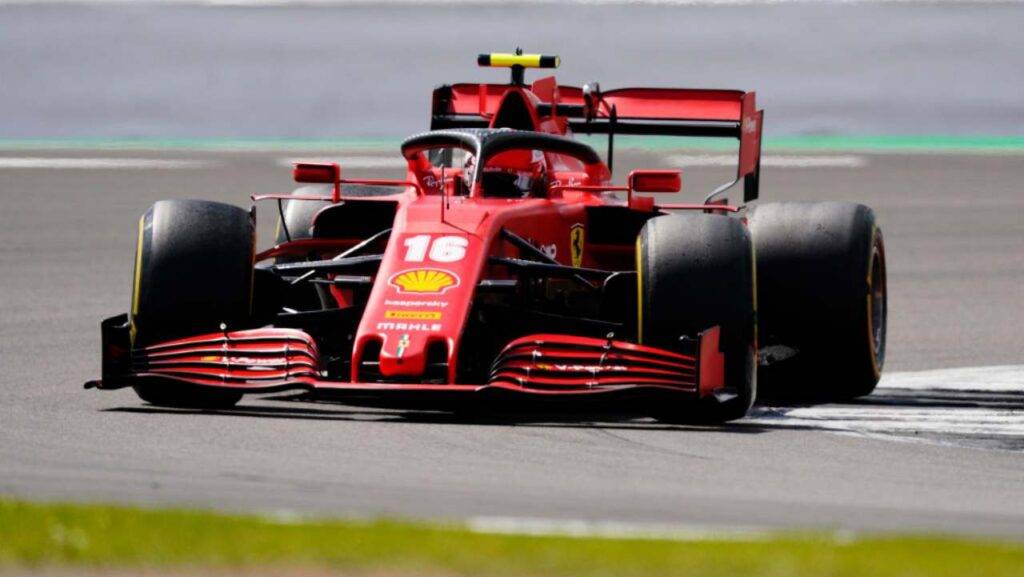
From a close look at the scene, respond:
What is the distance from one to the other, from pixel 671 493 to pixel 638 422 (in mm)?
2482

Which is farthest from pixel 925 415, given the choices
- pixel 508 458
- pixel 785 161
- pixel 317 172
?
pixel 785 161

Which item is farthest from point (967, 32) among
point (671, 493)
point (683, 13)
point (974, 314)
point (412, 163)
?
point (671, 493)

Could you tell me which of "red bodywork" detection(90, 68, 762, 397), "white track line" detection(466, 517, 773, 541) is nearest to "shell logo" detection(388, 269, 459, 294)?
"red bodywork" detection(90, 68, 762, 397)

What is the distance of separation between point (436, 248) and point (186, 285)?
3.98 feet

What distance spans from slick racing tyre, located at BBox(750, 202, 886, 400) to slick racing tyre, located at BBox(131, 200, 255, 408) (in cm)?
282

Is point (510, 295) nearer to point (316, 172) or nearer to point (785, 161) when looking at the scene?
point (316, 172)

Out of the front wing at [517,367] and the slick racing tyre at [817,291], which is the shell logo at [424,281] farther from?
the slick racing tyre at [817,291]

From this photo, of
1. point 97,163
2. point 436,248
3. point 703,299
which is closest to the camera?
point 703,299

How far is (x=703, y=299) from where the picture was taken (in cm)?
994

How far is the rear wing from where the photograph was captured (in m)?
12.8

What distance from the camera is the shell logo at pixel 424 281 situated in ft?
32.8

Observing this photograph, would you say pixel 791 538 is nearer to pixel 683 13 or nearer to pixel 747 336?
pixel 747 336

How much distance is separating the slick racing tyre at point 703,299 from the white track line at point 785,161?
2660 cm

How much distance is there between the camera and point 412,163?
11859 mm
